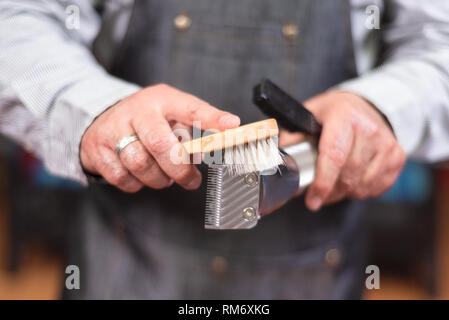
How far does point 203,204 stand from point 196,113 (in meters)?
0.15

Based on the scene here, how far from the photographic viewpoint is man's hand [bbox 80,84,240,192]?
257mm

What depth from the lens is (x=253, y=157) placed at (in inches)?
9.6

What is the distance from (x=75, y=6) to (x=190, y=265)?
252mm

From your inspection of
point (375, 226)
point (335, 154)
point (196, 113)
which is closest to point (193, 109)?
point (196, 113)

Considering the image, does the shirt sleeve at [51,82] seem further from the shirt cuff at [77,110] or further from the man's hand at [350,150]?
the man's hand at [350,150]

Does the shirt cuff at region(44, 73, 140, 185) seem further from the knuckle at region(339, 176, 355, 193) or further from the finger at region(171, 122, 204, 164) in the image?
the knuckle at region(339, 176, 355, 193)

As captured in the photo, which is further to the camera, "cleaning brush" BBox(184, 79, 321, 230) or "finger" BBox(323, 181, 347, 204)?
"finger" BBox(323, 181, 347, 204)

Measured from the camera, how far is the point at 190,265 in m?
0.41

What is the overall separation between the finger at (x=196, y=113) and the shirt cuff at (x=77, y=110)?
0.17 ft

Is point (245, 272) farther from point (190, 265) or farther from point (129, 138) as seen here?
point (129, 138)

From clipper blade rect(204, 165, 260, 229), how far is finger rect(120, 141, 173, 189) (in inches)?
1.9

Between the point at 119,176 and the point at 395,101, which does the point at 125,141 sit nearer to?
the point at 119,176

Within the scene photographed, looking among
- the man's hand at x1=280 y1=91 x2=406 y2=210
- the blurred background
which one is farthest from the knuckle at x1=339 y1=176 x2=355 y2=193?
the blurred background

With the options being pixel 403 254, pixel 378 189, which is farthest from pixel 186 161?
pixel 403 254
